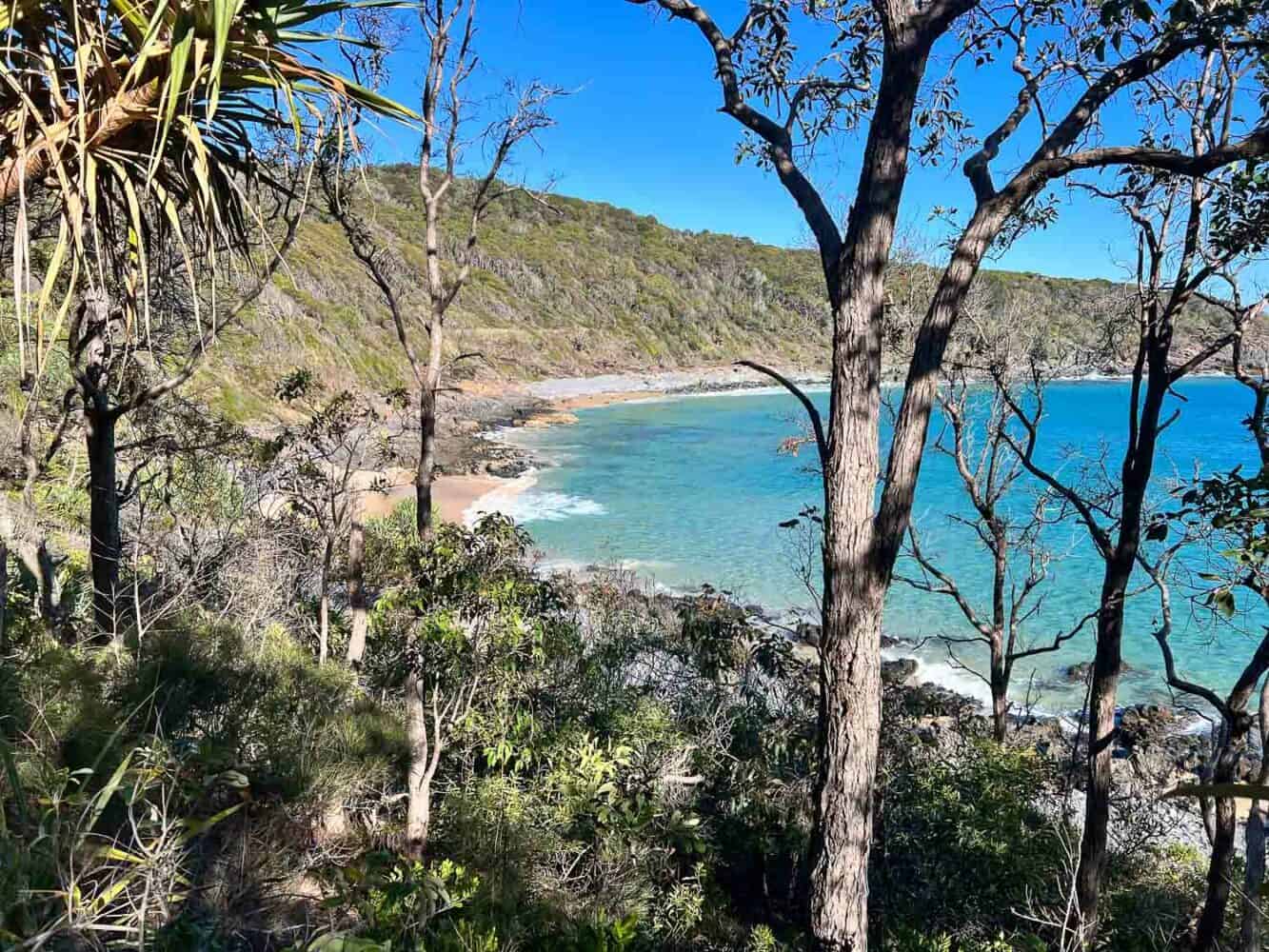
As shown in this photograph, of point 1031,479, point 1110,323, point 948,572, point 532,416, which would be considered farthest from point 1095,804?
point 532,416

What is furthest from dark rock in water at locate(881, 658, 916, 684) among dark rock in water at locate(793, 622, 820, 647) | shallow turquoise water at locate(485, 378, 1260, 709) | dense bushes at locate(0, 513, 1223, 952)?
dense bushes at locate(0, 513, 1223, 952)

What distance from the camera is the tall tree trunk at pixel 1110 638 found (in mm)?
5051

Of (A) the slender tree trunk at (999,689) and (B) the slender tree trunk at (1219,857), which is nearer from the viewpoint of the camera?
(B) the slender tree trunk at (1219,857)

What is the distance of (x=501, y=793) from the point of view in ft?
16.6

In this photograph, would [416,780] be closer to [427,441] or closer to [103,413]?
[427,441]

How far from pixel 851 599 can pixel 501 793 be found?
2.92 metres

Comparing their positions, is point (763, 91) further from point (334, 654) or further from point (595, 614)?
point (595, 614)

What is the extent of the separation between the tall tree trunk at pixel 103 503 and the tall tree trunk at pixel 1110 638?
21.2ft

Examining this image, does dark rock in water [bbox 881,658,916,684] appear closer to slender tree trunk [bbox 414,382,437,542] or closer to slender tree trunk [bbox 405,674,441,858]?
slender tree trunk [bbox 414,382,437,542]

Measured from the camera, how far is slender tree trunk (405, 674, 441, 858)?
447cm

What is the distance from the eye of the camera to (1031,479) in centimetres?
2962

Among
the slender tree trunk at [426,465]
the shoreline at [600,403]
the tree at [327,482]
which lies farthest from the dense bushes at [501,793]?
the shoreline at [600,403]

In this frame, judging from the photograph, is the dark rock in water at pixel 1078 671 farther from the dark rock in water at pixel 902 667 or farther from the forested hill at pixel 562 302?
the forested hill at pixel 562 302

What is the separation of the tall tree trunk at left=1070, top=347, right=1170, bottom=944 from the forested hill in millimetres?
16643
